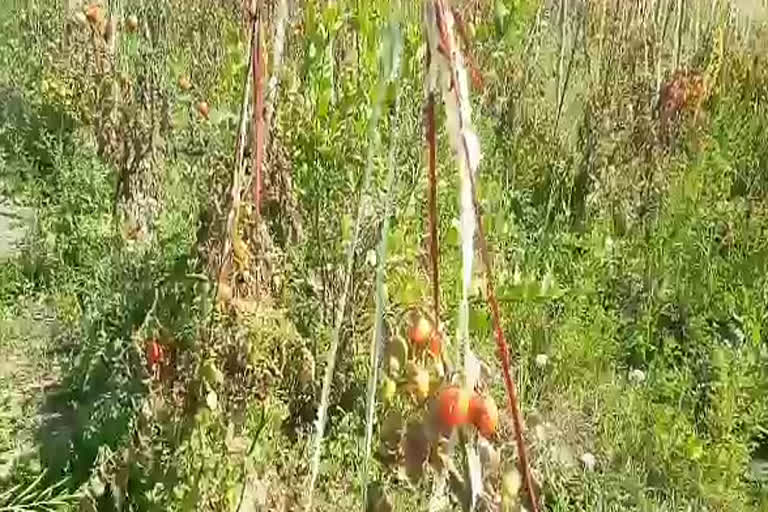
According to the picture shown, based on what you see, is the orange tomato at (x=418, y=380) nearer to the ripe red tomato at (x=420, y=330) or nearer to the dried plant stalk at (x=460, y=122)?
the ripe red tomato at (x=420, y=330)

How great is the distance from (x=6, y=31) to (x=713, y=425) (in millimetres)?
3776

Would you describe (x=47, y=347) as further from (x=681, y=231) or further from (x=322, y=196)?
(x=681, y=231)

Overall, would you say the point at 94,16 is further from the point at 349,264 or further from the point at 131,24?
the point at 349,264

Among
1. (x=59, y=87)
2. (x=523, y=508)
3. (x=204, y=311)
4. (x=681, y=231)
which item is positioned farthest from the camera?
(x=59, y=87)

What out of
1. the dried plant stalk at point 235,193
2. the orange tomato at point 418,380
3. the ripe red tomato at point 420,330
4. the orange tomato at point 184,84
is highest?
the orange tomato at point 184,84

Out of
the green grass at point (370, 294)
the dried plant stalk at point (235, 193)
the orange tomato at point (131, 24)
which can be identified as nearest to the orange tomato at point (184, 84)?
the green grass at point (370, 294)

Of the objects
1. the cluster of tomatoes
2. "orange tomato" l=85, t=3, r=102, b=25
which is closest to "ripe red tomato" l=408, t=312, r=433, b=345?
the cluster of tomatoes

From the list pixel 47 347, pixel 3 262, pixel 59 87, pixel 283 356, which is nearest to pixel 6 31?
pixel 59 87

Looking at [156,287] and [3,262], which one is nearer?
[156,287]

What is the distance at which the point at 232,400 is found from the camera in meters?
2.13

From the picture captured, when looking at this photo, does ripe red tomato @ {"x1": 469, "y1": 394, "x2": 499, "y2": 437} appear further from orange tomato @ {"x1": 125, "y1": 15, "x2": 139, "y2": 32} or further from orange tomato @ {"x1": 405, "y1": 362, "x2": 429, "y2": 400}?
orange tomato @ {"x1": 125, "y1": 15, "x2": 139, "y2": 32}

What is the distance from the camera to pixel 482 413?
3.60ft

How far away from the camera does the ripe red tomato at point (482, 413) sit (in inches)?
43.2

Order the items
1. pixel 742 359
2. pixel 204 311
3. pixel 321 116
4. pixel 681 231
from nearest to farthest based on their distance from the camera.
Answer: pixel 204 311
pixel 321 116
pixel 742 359
pixel 681 231
